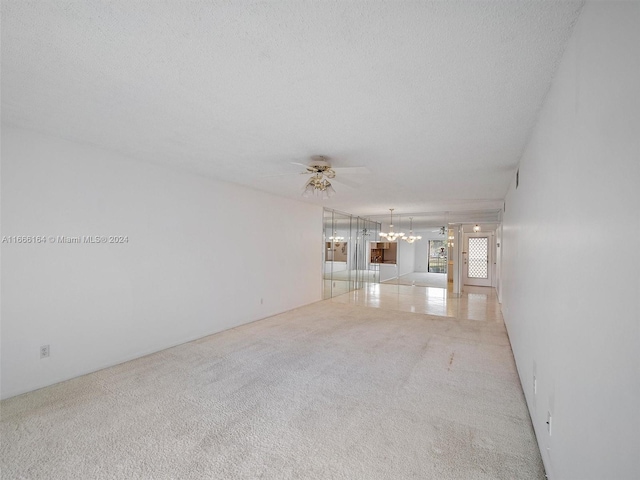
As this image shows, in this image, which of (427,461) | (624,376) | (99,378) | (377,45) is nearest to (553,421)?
(427,461)

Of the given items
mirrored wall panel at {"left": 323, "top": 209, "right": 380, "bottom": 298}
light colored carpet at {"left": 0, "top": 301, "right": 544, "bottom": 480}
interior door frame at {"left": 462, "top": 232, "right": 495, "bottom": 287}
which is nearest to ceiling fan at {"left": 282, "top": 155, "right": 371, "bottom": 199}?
light colored carpet at {"left": 0, "top": 301, "right": 544, "bottom": 480}

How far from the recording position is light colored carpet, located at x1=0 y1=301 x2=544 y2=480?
76.9 inches

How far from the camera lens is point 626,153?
0.93 meters

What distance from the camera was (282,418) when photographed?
2490 millimetres

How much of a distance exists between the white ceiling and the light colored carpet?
2.48 meters

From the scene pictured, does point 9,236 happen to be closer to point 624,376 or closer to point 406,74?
point 406,74

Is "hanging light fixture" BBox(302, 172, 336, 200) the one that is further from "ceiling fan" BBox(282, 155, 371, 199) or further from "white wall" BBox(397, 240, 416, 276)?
"white wall" BBox(397, 240, 416, 276)

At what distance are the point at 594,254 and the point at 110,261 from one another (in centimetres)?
424

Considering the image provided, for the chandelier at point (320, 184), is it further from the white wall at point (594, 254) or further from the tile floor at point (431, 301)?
the tile floor at point (431, 301)

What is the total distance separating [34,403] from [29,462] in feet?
3.12

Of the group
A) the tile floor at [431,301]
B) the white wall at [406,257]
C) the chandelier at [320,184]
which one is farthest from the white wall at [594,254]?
the white wall at [406,257]

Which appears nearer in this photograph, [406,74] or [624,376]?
[624,376]

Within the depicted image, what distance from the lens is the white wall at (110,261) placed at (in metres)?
2.85

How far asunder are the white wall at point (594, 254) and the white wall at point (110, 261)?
4.19 meters
